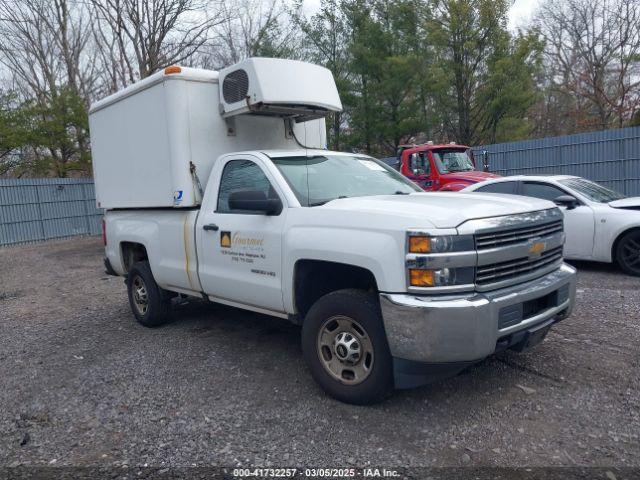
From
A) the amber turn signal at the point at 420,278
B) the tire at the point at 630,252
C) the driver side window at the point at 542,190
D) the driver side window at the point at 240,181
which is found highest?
the driver side window at the point at 240,181

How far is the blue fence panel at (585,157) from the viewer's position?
1300 centimetres

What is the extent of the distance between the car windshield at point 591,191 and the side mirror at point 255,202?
18.6ft

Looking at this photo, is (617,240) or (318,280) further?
(617,240)

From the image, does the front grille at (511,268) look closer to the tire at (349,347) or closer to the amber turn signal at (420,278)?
the amber turn signal at (420,278)

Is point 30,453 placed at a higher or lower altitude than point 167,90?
lower

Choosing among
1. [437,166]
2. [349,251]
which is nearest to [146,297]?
[349,251]

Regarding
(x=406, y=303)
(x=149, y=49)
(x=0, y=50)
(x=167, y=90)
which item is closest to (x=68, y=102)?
(x=149, y=49)

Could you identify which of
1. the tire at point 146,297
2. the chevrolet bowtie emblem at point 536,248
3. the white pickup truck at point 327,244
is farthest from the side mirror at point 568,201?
the tire at point 146,297

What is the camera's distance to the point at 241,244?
184 inches

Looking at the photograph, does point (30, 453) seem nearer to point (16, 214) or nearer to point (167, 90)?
point (167, 90)

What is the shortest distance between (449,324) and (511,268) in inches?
28.2

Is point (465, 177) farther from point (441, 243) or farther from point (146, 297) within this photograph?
point (441, 243)

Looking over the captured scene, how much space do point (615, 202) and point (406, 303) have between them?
585 centimetres

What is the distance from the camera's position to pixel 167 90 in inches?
211
